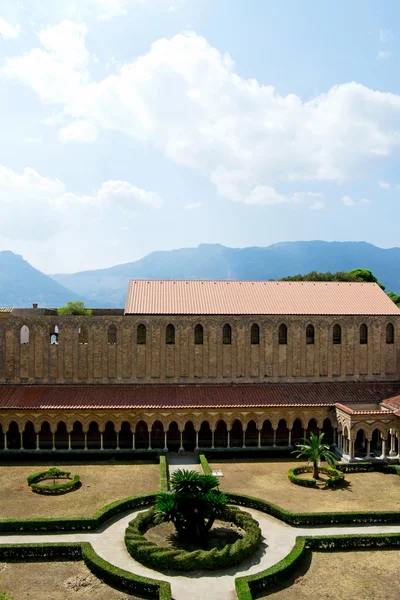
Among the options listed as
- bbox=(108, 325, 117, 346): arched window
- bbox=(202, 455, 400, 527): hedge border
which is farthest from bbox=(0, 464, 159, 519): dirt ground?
bbox=(108, 325, 117, 346): arched window

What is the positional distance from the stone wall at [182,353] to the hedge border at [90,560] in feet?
65.9

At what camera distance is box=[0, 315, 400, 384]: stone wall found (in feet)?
136

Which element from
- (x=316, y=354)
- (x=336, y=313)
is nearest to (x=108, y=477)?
(x=316, y=354)

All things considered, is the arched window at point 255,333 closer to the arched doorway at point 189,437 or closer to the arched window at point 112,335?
the arched doorway at point 189,437

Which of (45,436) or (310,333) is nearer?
(45,436)

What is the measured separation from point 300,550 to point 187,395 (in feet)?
62.9

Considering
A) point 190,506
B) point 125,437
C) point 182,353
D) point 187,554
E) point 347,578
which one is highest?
point 182,353

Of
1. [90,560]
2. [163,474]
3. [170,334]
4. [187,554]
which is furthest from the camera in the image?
[170,334]

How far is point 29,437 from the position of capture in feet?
131

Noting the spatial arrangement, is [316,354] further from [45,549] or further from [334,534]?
[45,549]

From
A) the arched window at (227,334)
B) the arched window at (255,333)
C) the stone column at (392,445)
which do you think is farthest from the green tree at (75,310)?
the stone column at (392,445)

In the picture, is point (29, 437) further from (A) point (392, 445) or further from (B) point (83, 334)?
(A) point (392, 445)

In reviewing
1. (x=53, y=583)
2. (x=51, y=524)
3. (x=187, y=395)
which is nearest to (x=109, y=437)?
(x=187, y=395)

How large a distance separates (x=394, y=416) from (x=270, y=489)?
11.6 meters
